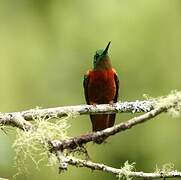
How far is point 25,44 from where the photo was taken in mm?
8188

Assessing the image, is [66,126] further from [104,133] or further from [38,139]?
[104,133]

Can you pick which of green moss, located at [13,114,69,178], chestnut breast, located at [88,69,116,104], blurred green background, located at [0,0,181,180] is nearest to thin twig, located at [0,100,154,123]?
green moss, located at [13,114,69,178]

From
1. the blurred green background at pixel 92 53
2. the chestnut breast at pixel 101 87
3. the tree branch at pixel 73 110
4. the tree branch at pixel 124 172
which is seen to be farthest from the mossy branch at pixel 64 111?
the blurred green background at pixel 92 53

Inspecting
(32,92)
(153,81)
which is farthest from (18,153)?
(153,81)

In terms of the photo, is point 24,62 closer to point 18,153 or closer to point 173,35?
point 173,35

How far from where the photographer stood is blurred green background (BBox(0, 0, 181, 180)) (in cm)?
810

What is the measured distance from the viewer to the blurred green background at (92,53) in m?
8.10

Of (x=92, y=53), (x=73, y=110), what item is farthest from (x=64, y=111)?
(x=92, y=53)

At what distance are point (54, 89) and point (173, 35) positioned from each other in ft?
5.18

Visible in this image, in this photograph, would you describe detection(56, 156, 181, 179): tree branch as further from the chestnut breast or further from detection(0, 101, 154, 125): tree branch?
the chestnut breast

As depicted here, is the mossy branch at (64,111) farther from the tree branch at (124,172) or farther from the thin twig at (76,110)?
the tree branch at (124,172)

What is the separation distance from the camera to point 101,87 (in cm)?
475

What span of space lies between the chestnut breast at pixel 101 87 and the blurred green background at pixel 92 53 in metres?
2.99

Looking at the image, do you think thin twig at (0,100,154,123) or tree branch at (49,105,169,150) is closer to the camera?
tree branch at (49,105,169,150)
